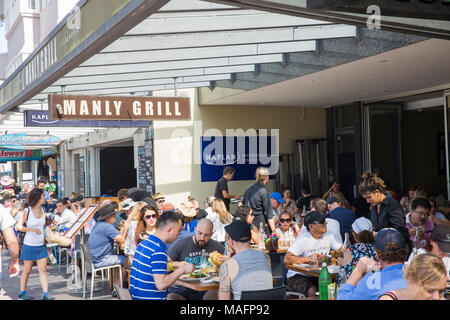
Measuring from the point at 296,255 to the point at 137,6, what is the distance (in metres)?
2.79

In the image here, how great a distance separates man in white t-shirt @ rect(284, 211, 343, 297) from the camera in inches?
196

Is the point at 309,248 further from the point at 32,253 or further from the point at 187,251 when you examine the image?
the point at 32,253

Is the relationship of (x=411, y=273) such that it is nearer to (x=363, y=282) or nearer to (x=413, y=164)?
(x=363, y=282)

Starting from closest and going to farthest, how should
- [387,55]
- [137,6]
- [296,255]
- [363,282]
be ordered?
[363,282]
[137,6]
[296,255]
[387,55]

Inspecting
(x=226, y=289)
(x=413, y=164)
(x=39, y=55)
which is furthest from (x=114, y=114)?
(x=413, y=164)

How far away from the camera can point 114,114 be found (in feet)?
25.0

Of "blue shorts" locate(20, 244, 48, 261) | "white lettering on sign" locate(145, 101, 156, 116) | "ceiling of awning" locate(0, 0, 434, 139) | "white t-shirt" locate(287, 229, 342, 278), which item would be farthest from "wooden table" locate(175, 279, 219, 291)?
"white lettering on sign" locate(145, 101, 156, 116)

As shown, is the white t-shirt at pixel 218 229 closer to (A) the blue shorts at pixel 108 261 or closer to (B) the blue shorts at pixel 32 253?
(A) the blue shorts at pixel 108 261

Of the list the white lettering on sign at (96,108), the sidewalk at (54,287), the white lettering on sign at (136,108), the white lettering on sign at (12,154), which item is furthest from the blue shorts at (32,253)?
the white lettering on sign at (12,154)

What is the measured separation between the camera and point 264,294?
11.4ft

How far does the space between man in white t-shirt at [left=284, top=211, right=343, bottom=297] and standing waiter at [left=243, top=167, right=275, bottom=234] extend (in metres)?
2.36

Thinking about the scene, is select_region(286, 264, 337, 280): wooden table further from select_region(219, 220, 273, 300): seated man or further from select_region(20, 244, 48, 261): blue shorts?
select_region(20, 244, 48, 261): blue shorts

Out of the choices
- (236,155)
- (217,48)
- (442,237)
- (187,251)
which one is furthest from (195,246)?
(236,155)

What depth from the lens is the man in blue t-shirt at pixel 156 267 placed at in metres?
4.00
